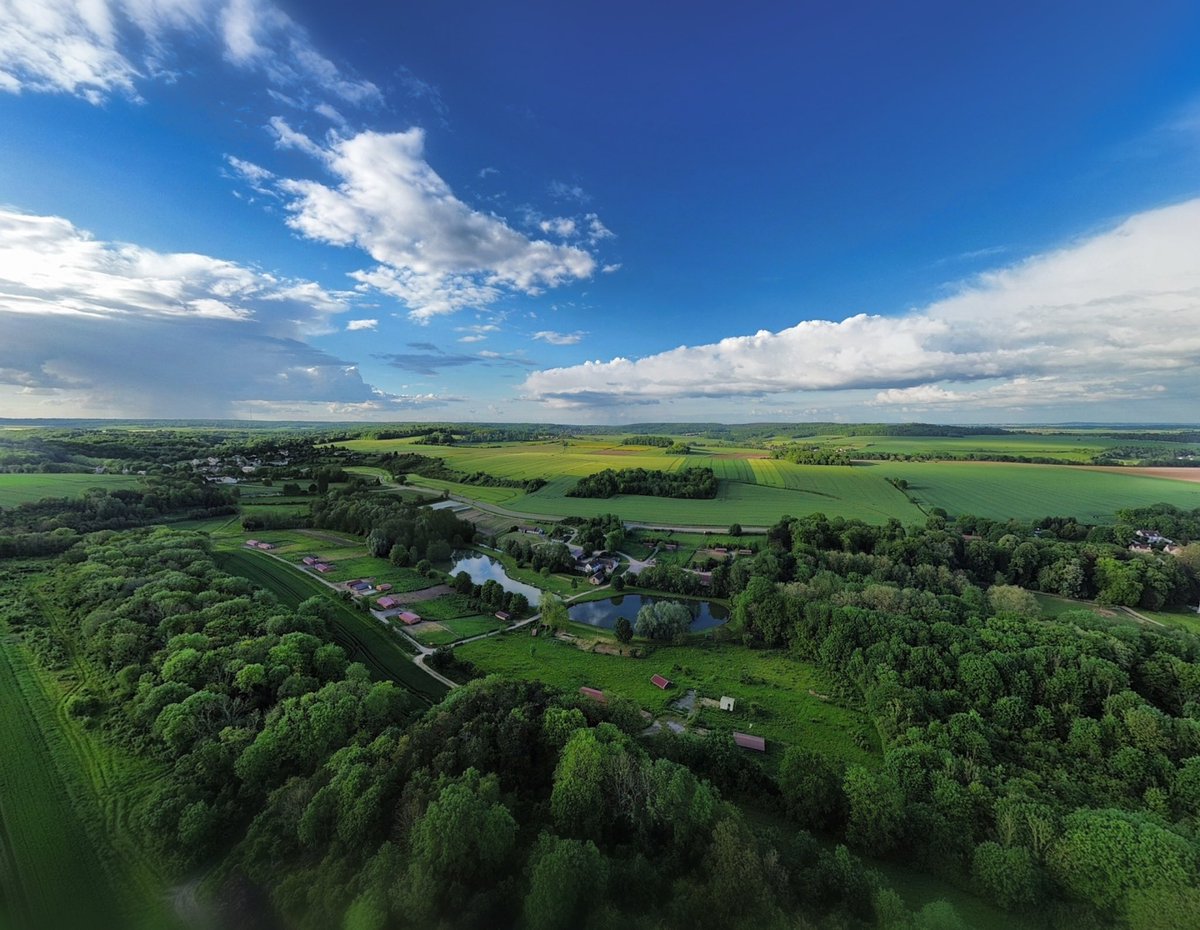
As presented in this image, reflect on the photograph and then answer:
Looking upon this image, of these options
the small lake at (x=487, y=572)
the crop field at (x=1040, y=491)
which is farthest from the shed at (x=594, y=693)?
the crop field at (x=1040, y=491)

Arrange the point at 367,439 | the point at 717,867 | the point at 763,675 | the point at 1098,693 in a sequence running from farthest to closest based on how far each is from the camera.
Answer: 1. the point at 367,439
2. the point at 763,675
3. the point at 1098,693
4. the point at 717,867

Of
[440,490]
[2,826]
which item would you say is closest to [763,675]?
[2,826]

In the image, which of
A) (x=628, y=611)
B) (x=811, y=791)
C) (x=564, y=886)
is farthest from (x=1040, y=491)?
(x=564, y=886)

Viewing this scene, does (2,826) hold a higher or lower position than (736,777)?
higher

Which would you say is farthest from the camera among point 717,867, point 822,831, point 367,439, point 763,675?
point 367,439

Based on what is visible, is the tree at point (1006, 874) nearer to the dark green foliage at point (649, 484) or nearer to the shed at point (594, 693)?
the shed at point (594, 693)

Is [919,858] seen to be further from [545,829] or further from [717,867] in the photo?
[545,829]

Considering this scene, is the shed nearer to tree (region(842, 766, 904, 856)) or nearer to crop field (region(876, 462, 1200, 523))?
tree (region(842, 766, 904, 856))
